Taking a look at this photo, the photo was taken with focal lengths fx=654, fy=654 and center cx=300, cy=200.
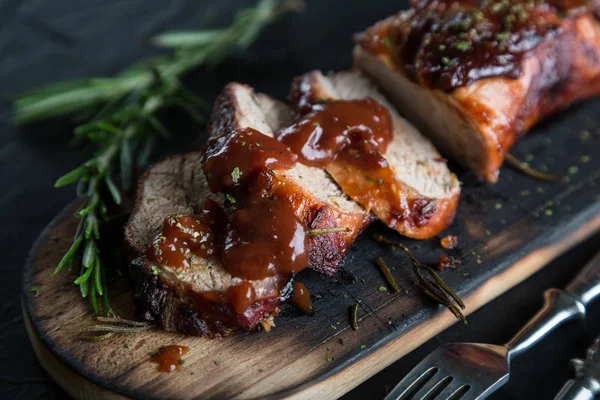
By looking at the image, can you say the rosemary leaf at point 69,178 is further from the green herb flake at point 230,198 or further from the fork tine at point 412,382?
the fork tine at point 412,382

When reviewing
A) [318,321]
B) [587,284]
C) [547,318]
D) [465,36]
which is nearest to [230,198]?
[318,321]

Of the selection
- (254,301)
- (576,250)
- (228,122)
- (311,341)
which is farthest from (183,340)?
(576,250)

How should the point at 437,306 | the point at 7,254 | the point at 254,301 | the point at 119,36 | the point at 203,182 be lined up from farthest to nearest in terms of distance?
the point at 119,36
the point at 7,254
the point at 203,182
the point at 437,306
the point at 254,301

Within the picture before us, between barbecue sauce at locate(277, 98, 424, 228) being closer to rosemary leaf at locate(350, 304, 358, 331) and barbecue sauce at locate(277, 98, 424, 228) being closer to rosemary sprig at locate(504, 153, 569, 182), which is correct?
rosemary leaf at locate(350, 304, 358, 331)

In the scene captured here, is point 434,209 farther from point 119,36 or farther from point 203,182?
point 119,36

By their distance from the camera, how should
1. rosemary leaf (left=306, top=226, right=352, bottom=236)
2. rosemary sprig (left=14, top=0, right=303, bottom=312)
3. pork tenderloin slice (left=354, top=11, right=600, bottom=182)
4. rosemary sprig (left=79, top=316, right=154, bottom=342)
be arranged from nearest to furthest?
1. rosemary sprig (left=79, top=316, right=154, bottom=342)
2. rosemary leaf (left=306, top=226, right=352, bottom=236)
3. rosemary sprig (left=14, top=0, right=303, bottom=312)
4. pork tenderloin slice (left=354, top=11, right=600, bottom=182)

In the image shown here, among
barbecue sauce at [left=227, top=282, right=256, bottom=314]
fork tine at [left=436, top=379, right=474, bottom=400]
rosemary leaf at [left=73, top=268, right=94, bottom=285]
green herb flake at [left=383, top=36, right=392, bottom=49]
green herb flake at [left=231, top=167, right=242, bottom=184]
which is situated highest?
green herb flake at [left=383, top=36, right=392, bottom=49]

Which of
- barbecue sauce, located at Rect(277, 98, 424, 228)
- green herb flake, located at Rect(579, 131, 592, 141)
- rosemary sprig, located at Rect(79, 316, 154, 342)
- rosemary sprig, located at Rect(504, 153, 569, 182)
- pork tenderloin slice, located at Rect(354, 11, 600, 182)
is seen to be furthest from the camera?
green herb flake, located at Rect(579, 131, 592, 141)

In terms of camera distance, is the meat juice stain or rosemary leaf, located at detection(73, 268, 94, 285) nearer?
the meat juice stain

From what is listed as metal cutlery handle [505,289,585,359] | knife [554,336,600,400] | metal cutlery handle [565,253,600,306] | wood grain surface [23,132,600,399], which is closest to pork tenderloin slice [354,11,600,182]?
wood grain surface [23,132,600,399]
